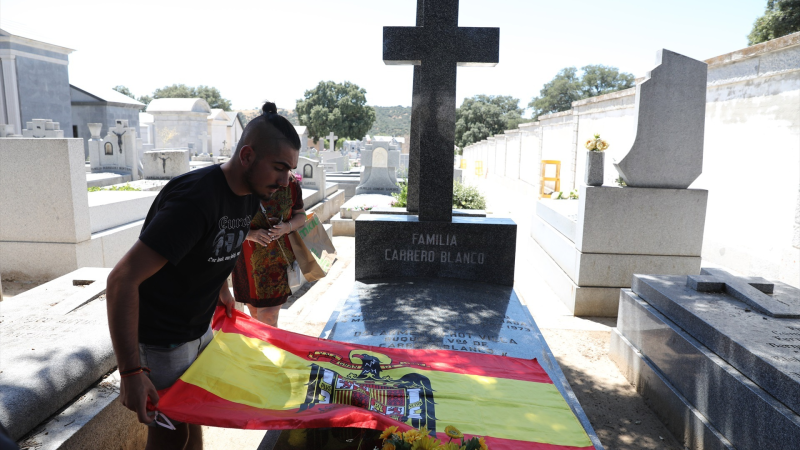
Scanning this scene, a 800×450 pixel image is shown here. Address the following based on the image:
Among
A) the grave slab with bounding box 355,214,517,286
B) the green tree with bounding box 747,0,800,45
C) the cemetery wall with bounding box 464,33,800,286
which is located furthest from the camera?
the green tree with bounding box 747,0,800,45

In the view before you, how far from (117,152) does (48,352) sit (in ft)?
53.7

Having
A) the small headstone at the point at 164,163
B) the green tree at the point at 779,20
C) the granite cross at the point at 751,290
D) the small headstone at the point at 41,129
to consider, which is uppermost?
the green tree at the point at 779,20

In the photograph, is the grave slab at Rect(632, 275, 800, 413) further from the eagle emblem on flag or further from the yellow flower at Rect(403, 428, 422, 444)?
the yellow flower at Rect(403, 428, 422, 444)

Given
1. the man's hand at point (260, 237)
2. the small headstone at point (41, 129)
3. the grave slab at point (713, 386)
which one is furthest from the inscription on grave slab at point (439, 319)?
the small headstone at point (41, 129)

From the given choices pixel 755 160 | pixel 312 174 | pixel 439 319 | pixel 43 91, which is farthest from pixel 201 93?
pixel 439 319

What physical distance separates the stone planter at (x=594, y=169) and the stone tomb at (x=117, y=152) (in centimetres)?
1492

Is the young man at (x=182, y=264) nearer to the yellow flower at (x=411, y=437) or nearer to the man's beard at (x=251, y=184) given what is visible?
the man's beard at (x=251, y=184)

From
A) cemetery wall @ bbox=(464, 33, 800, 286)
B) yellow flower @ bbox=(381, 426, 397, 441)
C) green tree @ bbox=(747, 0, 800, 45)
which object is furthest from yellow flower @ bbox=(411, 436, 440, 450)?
green tree @ bbox=(747, 0, 800, 45)

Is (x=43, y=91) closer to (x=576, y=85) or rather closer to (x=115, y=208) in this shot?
(x=115, y=208)

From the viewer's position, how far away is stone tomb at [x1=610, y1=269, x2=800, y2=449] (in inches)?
106

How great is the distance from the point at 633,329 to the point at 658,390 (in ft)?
2.23

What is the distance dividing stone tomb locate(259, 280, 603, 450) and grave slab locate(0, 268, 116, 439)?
4.35 feet

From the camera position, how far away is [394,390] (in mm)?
2471

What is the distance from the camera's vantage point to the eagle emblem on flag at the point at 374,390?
227 centimetres
